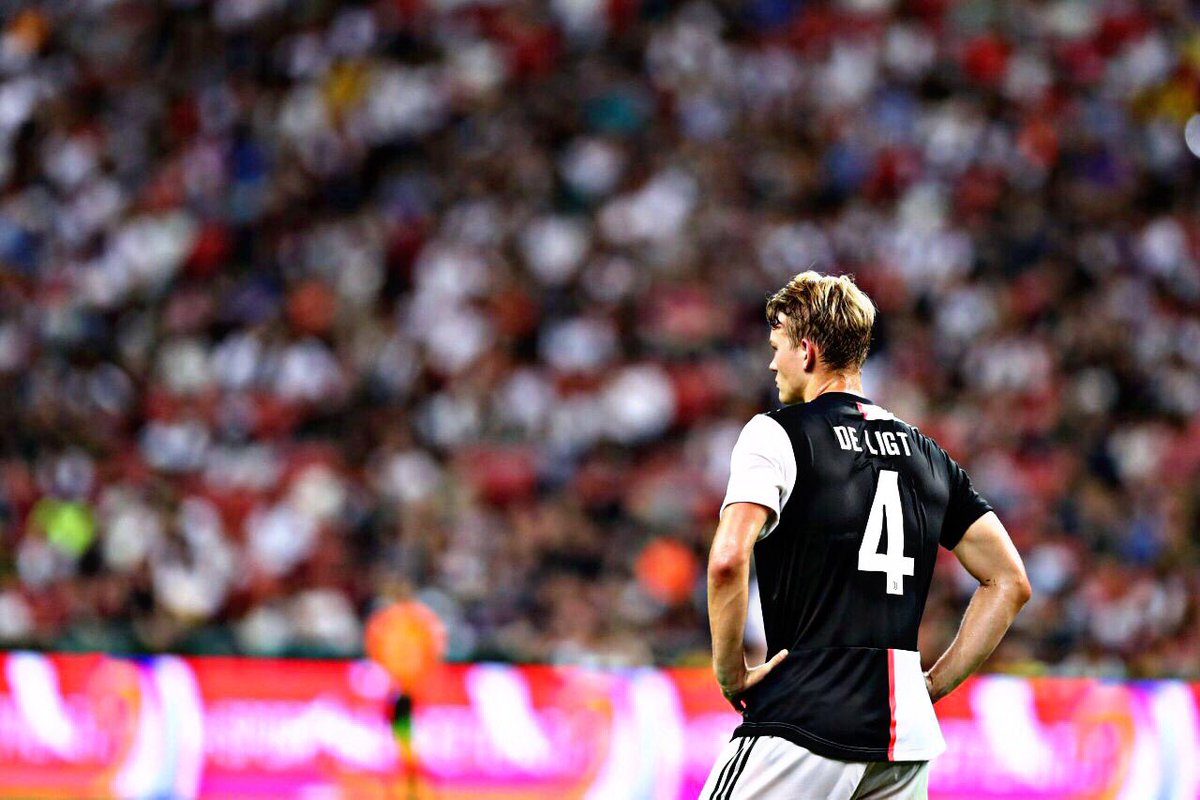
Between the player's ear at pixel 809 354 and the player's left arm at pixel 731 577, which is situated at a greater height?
the player's ear at pixel 809 354

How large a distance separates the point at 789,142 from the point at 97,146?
6.28 meters

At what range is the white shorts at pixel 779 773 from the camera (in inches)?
151

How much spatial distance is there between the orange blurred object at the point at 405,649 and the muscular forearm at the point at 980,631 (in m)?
5.51

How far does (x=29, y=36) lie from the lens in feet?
57.9

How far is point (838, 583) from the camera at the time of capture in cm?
389

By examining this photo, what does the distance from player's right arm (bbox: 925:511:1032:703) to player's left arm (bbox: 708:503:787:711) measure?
0.60m

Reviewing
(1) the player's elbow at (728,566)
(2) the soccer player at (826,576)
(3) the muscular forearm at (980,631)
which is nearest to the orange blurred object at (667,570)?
(3) the muscular forearm at (980,631)

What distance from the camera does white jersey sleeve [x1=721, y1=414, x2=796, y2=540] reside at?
148 inches

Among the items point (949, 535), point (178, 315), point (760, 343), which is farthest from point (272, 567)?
point (949, 535)

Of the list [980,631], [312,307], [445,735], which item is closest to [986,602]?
[980,631]

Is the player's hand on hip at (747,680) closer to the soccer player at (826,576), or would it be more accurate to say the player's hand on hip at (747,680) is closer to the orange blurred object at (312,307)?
the soccer player at (826,576)

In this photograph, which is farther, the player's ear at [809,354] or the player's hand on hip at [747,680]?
the player's ear at [809,354]

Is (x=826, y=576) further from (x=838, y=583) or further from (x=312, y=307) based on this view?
(x=312, y=307)

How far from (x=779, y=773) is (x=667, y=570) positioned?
28.0 ft
